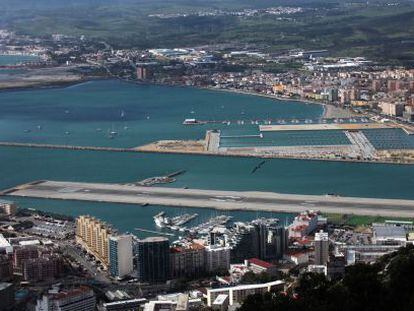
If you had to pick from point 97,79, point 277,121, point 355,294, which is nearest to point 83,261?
point 355,294

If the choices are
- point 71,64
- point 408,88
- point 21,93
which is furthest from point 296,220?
point 71,64

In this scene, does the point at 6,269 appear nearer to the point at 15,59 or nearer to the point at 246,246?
the point at 246,246

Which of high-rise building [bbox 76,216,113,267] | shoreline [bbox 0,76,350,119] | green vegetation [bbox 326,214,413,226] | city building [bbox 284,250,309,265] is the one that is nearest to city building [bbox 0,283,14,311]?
high-rise building [bbox 76,216,113,267]

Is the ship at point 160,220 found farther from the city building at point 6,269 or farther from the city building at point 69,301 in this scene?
the city building at point 69,301

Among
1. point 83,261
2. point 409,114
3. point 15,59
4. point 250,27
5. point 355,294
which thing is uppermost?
point 250,27

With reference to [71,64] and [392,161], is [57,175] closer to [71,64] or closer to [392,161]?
[392,161]

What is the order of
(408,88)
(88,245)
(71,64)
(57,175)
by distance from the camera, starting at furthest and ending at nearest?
(71,64) < (408,88) < (57,175) < (88,245)

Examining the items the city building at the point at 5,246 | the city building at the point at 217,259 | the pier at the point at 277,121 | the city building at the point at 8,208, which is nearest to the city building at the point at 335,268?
the city building at the point at 217,259
